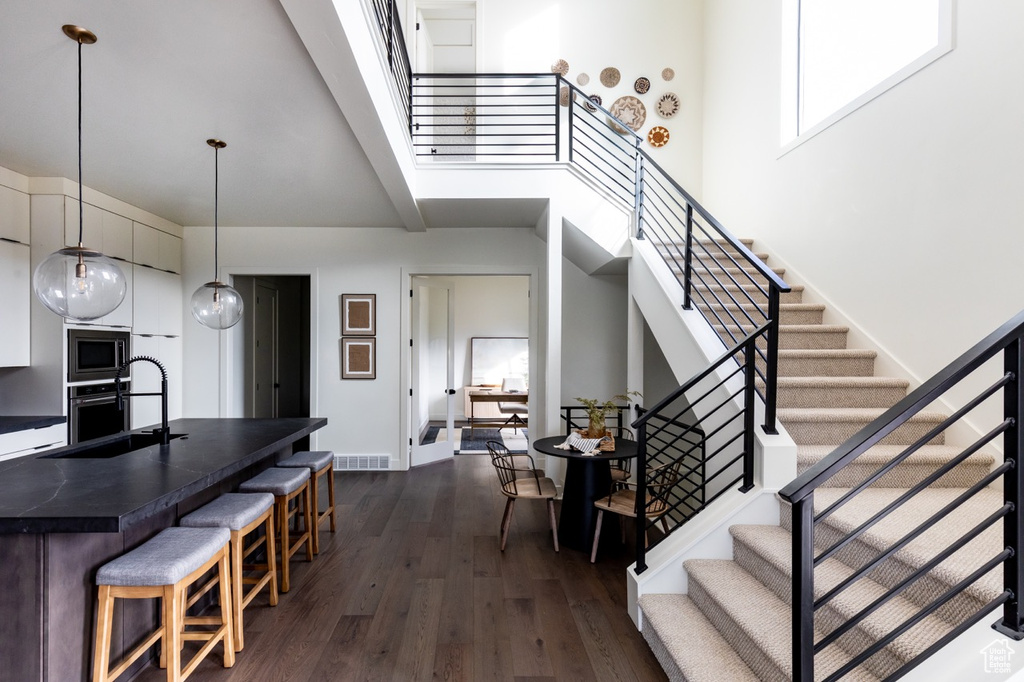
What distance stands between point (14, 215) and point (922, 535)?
5.72m

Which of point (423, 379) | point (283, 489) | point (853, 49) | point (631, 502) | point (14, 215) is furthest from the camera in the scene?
point (423, 379)

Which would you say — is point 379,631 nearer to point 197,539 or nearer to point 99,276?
point 197,539

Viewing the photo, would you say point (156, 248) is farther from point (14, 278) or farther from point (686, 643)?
point (686, 643)

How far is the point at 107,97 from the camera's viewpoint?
272cm

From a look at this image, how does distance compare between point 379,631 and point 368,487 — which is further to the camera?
point 368,487

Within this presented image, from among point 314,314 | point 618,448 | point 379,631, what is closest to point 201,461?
point 379,631

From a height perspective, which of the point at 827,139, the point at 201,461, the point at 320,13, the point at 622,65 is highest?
the point at 622,65

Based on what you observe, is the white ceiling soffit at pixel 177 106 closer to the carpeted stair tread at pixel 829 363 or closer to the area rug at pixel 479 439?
the carpeted stair tread at pixel 829 363

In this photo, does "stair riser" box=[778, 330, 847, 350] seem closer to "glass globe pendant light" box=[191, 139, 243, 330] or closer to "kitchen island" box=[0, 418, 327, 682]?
"kitchen island" box=[0, 418, 327, 682]

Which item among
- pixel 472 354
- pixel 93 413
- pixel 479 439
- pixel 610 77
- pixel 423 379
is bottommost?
pixel 479 439

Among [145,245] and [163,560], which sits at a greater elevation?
[145,245]

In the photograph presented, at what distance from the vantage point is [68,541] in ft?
6.28

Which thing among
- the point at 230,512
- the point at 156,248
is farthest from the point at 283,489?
the point at 156,248

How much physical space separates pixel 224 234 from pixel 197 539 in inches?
176
